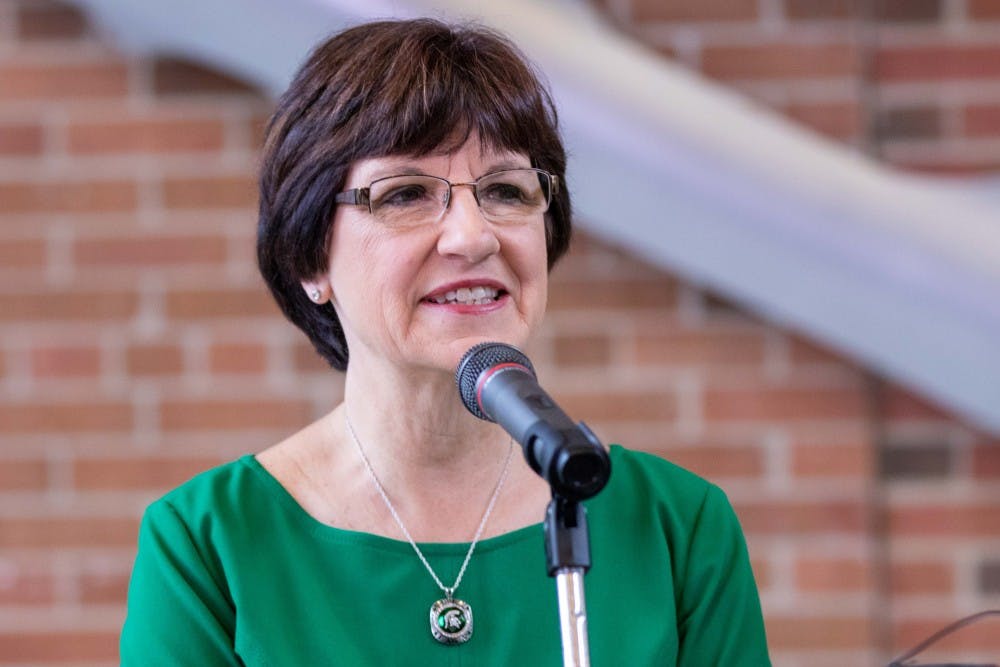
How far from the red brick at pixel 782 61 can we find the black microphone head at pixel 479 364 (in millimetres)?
1308

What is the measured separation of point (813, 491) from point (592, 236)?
607 millimetres

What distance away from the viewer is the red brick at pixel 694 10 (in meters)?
2.30

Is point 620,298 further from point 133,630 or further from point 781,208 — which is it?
point 133,630

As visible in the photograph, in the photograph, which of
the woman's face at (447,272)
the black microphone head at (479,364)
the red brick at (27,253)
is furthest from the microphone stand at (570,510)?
the red brick at (27,253)

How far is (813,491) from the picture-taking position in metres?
2.31

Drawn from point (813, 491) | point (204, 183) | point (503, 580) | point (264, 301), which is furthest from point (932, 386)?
point (204, 183)

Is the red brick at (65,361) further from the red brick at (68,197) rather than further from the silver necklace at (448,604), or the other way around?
the silver necklace at (448,604)

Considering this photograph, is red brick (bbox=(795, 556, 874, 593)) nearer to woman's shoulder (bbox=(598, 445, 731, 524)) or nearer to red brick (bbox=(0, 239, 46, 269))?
→ woman's shoulder (bbox=(598, 445, 731, 524))

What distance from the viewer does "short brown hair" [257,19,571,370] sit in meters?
1.46

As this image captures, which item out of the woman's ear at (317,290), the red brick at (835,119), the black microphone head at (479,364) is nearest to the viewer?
the black microphone head at (479,364)

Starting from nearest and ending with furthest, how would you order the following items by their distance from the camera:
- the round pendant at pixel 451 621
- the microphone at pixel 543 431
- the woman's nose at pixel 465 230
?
the microphone at pixel 543 431 → the woman's nose at pixel 465 230 → the round pendant at pixel 451 621

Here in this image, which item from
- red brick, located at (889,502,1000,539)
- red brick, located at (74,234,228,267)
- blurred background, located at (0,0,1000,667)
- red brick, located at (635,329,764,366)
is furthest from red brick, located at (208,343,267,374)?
red brick, located at (889,502,1000,539)

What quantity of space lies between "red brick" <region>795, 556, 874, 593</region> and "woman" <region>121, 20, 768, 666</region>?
2.28ft

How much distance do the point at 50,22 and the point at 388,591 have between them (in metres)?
1.38
